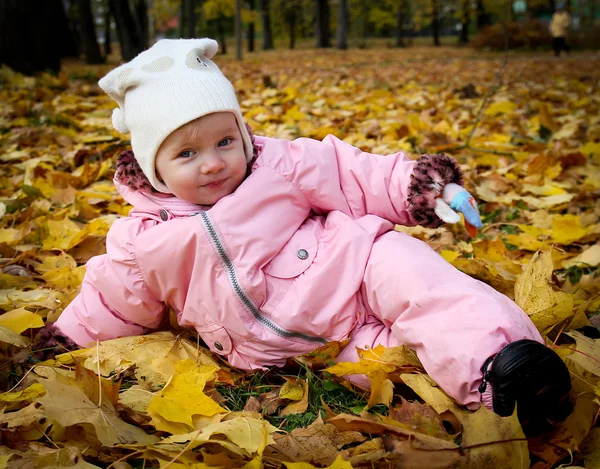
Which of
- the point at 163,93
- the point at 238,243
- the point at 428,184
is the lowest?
the point at 238,243

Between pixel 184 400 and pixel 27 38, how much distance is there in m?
6.92

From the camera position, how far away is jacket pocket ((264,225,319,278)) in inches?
60.3

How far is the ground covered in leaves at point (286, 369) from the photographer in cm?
109

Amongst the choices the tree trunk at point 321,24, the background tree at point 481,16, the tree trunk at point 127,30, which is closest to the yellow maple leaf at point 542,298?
the tree trunk at point 127,30

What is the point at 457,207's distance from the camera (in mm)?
1552

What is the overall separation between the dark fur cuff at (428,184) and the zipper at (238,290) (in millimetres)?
483

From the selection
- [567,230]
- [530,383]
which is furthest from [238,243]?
[567,230]

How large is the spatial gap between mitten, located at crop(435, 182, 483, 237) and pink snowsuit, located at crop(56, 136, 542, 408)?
0.36 ft

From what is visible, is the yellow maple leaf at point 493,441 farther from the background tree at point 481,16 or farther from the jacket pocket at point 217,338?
the background tree at point 481,16

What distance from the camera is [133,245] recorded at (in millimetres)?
1526

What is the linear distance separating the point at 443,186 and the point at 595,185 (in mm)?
1537

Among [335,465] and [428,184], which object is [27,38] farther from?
[335,465]

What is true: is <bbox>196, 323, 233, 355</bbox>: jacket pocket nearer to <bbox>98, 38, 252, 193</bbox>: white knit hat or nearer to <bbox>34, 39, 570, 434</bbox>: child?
<bbox>34, 39, 570, 434</bbox>: child

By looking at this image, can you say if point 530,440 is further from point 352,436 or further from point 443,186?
point 443,186
